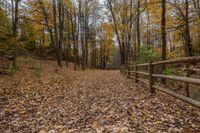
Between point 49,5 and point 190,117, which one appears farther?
point 49,5

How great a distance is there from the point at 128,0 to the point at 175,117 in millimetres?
22241

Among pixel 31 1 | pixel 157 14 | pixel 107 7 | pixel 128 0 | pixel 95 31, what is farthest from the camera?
pixel 95 31

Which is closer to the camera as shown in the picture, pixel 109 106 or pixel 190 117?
pixel 190 117

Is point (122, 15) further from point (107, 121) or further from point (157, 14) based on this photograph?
point (107, 121)

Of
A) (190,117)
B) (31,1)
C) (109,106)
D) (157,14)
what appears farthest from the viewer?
(31,1)

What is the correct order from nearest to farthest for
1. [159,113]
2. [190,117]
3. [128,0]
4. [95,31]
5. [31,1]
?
1. [190,117]
2. [159,113]
3. [31,1]
4. [128,0]
5. [95,31]

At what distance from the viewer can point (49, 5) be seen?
1002 inches

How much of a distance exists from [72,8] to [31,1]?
786 centimetres

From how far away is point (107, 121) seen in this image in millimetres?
4562

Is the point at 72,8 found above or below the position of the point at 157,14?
above

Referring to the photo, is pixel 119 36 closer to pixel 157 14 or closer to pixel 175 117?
pixel 157 14

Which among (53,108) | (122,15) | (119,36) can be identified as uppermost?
(122,15)

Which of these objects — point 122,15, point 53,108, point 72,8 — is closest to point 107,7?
point 122,15

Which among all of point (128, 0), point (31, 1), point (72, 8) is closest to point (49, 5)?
point (72, 8)
